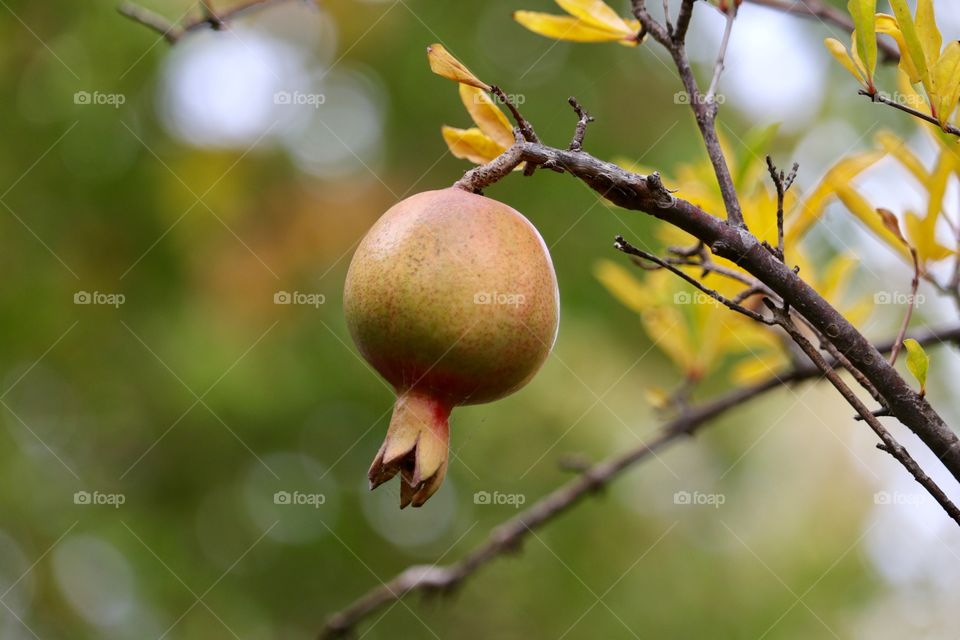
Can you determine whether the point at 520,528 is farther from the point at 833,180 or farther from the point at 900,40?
the point at 900,40

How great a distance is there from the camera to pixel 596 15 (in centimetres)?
98

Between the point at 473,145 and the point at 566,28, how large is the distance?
22cm

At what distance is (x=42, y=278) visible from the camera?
287cm

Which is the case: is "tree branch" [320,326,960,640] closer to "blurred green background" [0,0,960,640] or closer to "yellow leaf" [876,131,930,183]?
"yellow leaf" [876,131,930,183]

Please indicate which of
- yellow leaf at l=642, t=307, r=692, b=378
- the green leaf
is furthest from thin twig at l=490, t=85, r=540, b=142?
yellow leaf at l=642, t=307, r=692, b=378

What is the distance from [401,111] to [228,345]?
3.68ft

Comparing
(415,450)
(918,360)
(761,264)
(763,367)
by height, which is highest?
(761,264)

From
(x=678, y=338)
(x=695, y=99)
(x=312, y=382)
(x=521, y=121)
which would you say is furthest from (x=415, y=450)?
(x=312, y=382)

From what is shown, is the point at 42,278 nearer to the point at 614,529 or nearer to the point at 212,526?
the point at 212,526

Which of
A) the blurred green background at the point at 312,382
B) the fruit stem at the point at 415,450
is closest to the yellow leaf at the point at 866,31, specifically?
the fruit stem at the point at 415,450

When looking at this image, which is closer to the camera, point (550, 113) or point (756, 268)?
point (756, 268)

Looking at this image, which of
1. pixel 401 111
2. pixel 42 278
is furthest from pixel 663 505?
pixel 42 278

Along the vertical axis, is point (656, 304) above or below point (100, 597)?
above

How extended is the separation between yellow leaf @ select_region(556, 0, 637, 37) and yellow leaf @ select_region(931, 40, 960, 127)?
1.03ft
